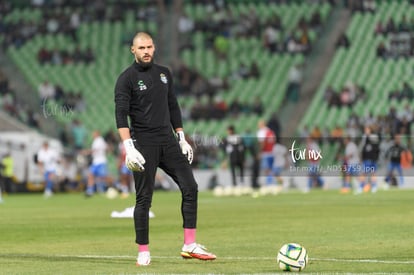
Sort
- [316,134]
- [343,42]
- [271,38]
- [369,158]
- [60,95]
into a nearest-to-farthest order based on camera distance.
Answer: [369,158]
[316,134]
[60,95]
[343,42]
[271,38]

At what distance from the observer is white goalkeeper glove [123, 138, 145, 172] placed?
12859mm

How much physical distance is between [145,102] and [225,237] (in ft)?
15.9

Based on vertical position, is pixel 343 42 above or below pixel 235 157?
above

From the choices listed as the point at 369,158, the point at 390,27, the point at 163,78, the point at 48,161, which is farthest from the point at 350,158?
the point at 163,78

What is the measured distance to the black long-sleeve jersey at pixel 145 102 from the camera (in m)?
13.1

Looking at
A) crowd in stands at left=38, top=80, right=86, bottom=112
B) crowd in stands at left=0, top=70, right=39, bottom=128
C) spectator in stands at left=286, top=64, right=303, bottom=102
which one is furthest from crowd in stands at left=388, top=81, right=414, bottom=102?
crowd in stands at left=0, top=70, right=39, bottom=128

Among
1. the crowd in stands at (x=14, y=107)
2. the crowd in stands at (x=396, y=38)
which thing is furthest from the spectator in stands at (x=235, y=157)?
the crowd in stands at (x=396, y=38)

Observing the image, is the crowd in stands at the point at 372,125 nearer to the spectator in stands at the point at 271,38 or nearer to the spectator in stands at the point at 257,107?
the spectator in stands at the point at 257,107

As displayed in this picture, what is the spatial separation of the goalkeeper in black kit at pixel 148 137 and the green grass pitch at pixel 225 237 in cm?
46

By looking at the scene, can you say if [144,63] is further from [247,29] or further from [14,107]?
[247,29]

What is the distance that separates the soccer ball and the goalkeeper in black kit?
4.79 feet

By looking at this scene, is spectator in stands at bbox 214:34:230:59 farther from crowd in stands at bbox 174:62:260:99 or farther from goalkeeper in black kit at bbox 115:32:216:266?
goalkeeper in black kit at bbox 115:32:216:266

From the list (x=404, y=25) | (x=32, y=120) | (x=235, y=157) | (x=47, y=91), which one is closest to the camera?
(x=235, y=157)

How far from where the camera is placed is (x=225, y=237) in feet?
57.5
